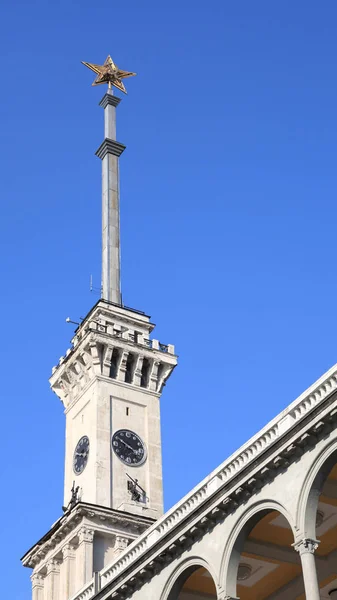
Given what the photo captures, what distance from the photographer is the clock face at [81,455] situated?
67.2 metres

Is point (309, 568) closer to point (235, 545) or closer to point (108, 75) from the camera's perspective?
point (235, 545)

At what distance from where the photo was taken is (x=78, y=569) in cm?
6022

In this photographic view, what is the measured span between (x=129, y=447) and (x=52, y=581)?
31.9 feet

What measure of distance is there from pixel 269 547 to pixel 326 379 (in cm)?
909

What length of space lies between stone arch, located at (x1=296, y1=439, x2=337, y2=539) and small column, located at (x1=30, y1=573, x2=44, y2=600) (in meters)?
33.4

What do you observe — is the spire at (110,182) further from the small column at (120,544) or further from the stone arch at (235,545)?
the stone arch at (235,545)

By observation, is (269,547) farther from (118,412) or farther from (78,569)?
(118,412)

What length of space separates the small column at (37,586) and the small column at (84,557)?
532 cm

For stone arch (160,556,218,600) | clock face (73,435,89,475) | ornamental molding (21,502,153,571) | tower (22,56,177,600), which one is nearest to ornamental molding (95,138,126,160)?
tower (22,56,177,600)

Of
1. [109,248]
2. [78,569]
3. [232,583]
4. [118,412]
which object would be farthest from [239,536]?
[109,248]

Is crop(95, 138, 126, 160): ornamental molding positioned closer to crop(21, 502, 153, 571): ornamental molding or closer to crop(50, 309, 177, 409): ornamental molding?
crop(50, 309, 177, 409): ornamental molding

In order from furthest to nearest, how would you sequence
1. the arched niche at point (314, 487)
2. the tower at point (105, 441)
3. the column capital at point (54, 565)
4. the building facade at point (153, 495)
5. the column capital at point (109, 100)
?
the column capital at point (109, 100), the column capital at point (54, 565), the tower at point (105, 441), the building facade at point (153, 495), the arched niche at point (314, 487)

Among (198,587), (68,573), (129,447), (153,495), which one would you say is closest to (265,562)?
(198,587)

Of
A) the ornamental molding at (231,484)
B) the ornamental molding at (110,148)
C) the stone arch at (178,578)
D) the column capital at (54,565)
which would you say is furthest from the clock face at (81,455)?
the ornamental molding at (110,148)
